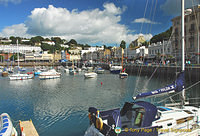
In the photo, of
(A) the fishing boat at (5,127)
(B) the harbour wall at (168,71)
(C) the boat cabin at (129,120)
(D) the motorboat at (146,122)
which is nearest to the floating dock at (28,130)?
(A) the fishing boat at (5,127)

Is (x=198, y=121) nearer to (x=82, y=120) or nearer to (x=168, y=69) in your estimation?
(x=82, y=120)

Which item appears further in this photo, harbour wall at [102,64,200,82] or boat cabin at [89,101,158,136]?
harbour wall at [102,64,200,82]

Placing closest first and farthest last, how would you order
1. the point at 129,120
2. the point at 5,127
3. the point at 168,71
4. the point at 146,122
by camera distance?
the point at 146,122
the point at 5,127
the point at 129,120
the point at 168,71

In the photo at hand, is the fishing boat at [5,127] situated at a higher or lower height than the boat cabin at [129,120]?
lower

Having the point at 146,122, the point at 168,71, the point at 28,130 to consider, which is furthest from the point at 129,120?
the point at 168,71

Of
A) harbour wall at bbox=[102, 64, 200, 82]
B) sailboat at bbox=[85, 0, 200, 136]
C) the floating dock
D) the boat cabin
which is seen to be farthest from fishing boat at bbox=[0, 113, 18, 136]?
harbour wall at bbox=[102, 64, 200, 82]

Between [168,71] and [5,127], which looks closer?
[5,127]

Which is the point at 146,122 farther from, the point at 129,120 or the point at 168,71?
the point at 168,71

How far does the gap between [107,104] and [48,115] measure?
26.3ft

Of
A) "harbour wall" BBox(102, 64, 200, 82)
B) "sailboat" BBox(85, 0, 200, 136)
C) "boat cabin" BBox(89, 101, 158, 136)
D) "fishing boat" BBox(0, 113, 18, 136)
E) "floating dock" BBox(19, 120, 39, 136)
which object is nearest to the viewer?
"boat cabin" BBox(89, 101, 158, 136)

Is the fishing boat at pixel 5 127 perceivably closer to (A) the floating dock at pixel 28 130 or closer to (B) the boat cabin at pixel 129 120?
(A) the floating dock at pixel 28 130

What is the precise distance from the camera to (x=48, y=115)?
1906cm

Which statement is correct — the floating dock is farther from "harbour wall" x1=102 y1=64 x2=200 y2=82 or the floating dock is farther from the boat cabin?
"harbour wall" x1=102 y1=64 x2=200 y2=82

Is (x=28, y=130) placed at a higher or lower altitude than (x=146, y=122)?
lower
